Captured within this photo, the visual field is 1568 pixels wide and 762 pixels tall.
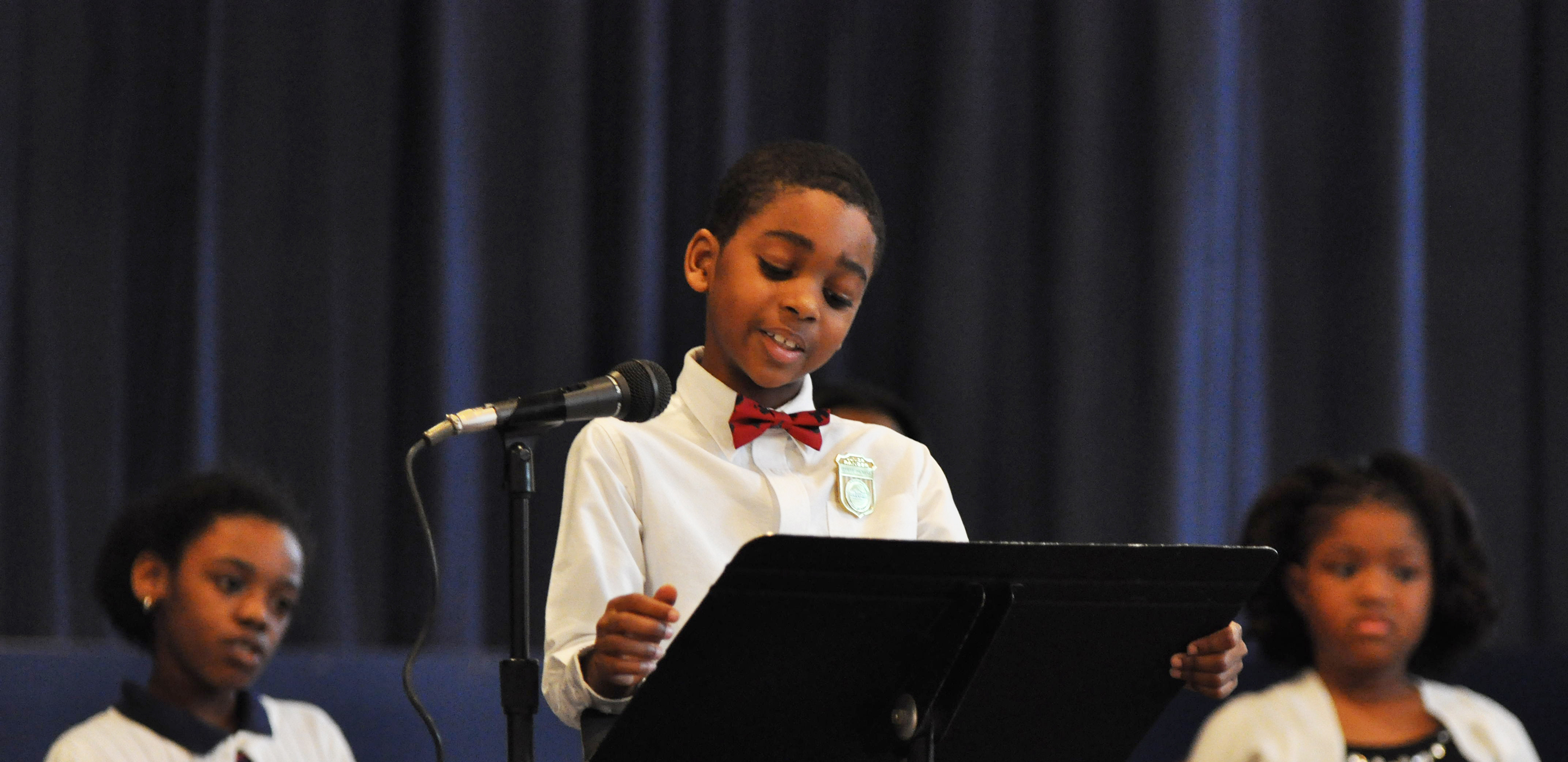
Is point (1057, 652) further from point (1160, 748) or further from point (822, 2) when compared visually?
point (822, 2)

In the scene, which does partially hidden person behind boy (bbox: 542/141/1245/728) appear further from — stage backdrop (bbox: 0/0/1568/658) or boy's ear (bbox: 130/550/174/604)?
stage backdrop (bbox: 0/0/1568/658)

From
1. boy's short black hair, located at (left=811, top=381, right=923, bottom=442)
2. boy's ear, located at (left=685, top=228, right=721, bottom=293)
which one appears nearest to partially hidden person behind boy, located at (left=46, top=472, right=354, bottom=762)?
boy's short black hair, located at (left=811, top=381, right=923, bottom=442)

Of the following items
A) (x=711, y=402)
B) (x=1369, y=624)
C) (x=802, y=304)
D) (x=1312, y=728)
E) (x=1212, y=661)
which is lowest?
(x=1312, y=728)

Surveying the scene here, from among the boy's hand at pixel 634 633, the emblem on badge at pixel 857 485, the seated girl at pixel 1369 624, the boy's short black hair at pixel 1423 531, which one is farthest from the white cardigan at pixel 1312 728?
the boy's hand at pixel 634 633

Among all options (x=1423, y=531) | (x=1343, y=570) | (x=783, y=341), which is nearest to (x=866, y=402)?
(x=1343, y=570)

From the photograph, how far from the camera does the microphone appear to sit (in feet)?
5.04

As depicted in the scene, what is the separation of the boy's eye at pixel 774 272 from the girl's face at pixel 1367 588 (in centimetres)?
144

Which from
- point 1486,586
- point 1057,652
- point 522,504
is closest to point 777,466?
point 522,504

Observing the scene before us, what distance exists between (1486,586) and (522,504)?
2086 millimetres

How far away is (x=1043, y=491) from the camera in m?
3.35

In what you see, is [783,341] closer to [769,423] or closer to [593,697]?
[769,423]

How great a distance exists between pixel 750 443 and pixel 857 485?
0.14 m

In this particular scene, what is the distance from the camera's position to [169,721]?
2.48 meters

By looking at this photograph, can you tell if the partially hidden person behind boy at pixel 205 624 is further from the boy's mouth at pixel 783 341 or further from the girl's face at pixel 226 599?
the boy's mouth at pixel 783 341
